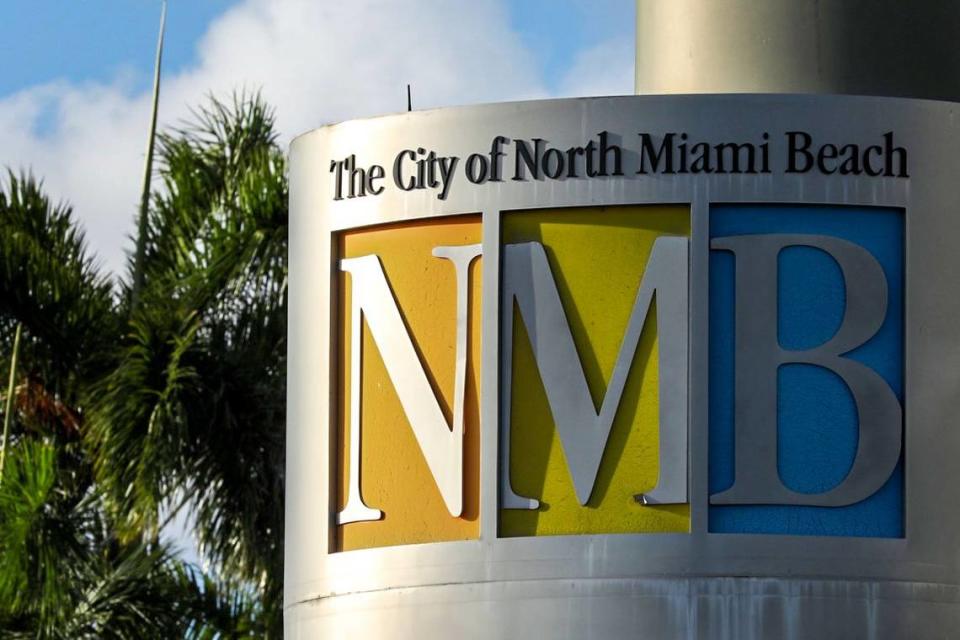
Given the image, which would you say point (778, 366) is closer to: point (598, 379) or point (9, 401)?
point (598, 379)

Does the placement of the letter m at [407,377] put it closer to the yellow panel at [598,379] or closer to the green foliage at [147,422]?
the yellow panel at [598,379]

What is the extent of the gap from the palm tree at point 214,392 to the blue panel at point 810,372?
12.4m

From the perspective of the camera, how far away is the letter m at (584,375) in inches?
649

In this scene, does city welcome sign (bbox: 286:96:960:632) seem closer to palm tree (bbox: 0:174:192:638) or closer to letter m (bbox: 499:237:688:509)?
letter m (bbox: 499:237:688:509)

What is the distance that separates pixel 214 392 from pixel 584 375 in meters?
12.7

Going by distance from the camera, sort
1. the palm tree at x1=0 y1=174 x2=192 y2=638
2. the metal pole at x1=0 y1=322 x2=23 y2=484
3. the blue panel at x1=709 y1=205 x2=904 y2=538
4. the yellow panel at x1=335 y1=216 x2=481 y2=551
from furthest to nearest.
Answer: the metal pole at x1=0 y1=322 x2=23 y2=484 → the palm tree at x1=0 y1=174 x2=192 y2=638 → the yellow panel at x1=335 y1=216 x2=481 y2=551 → the blue panel at x1=709 y1=205 x2=904 y2=538

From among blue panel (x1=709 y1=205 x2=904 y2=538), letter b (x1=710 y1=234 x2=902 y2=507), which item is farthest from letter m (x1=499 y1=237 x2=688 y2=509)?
letter b (x1=710 y1=234 x2=902 y2=507)

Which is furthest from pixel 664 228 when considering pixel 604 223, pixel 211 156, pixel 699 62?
pixel 211 156

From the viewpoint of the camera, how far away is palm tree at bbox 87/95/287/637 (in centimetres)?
2853

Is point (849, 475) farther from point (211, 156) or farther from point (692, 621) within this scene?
point (211, 156)

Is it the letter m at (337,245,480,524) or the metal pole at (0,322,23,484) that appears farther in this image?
the metal pole at (0,322,23,484)

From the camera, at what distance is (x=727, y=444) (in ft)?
54.1

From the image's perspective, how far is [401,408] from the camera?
17047mm

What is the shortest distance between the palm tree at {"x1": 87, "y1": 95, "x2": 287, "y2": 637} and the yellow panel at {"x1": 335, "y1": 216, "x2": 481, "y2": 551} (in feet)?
37.1
